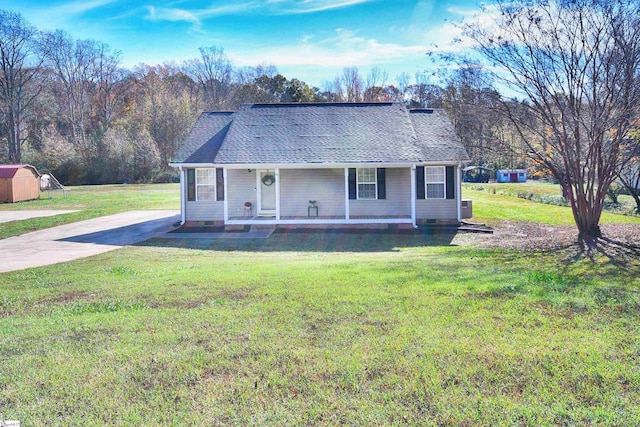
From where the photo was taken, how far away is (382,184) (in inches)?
663

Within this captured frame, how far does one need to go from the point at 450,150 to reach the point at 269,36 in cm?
928

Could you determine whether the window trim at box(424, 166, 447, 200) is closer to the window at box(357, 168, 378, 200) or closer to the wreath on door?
the window at box(357, 168, 378, 200)

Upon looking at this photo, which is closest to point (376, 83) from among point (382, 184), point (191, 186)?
point (382, 184)

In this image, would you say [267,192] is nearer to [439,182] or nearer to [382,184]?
[382,184]

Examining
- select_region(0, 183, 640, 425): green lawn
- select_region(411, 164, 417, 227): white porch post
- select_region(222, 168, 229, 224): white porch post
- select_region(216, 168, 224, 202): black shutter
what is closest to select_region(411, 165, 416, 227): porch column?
select_region(411, 164, 417, 227): white porch post

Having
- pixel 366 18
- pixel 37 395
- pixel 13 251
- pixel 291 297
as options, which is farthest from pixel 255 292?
pixel 366 18

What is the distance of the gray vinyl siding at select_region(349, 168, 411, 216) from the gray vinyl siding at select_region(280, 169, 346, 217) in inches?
26.3

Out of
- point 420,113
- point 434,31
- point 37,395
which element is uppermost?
point 434,31

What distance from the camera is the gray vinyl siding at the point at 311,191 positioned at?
17062 mm

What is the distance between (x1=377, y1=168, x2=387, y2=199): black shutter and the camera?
1673 centimetres

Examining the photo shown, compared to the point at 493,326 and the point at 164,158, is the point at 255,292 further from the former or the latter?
the point at 164,158

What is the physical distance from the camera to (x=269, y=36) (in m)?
19.7

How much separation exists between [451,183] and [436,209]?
1.11 metres

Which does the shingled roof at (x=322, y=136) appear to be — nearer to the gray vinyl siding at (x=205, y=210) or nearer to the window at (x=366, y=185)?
the window at (x=366, y=185)
